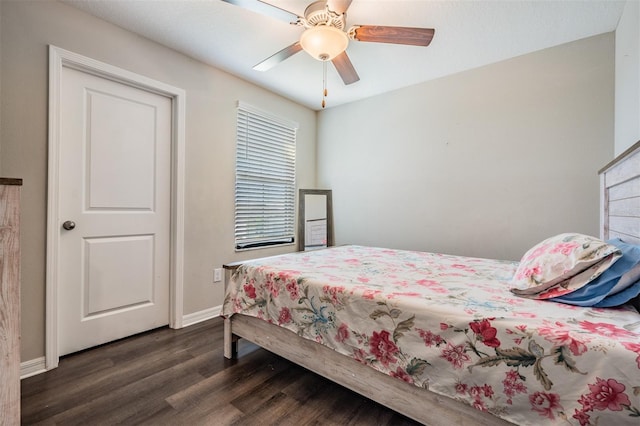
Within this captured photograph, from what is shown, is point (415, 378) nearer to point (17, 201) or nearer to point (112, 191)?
point (17, 201)

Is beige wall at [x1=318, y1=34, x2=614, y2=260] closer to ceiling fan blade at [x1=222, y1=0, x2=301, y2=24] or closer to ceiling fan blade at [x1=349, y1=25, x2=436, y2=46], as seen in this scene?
ceiling fan blade at [x1=349, y1=25, x2=436, y2=46]

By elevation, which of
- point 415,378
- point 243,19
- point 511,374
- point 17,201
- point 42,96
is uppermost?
point 243,19

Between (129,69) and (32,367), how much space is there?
83.8 inches

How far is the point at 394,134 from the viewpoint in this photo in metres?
3.23

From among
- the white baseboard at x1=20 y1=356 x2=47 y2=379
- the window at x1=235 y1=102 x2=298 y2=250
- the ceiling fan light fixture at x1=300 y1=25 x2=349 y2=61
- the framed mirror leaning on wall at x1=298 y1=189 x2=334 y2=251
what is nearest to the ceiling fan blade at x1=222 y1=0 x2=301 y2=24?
the ceiling fan light fixture at x1=300 y1=25 x2=349 y2=61

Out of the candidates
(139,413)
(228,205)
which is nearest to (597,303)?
(139,413)

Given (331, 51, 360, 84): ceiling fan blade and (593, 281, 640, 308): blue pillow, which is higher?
(331, 51, 360, 84): ceiling fan blade

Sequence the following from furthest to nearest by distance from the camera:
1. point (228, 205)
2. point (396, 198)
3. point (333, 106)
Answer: point (333, 106), point (396, 198), point (228, 205)

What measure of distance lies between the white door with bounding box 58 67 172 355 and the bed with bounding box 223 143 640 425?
956 mm

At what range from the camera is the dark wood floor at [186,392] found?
141 centimetres

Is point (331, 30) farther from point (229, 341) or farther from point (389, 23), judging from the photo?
point (229, 341)

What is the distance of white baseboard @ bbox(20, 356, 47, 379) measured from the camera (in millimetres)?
1732

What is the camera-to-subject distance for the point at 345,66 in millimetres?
2072

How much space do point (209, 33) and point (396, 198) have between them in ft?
7.68
